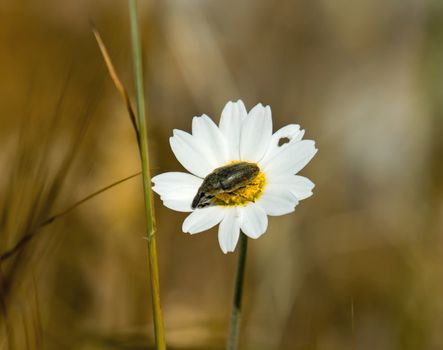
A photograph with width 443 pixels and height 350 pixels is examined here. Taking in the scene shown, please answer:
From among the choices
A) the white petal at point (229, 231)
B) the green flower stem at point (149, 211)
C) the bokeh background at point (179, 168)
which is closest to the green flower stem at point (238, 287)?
the white petal at point (229, 231)

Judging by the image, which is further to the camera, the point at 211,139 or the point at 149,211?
the point at 211,139

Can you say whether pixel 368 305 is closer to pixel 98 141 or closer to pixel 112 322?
pixel 112 322

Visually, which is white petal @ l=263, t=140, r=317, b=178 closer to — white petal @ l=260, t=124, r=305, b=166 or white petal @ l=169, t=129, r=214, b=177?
white petal @ l=260, t=124, r=305, b=166

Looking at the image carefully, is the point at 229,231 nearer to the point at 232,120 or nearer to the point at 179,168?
the point at 232,120

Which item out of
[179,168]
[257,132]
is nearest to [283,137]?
[257,132]

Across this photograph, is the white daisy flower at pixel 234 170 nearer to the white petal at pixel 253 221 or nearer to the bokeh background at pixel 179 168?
the white petal at pixel 253 221

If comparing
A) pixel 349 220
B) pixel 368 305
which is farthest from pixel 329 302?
pixel 349 220

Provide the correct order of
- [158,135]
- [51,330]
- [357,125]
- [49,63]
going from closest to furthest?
[51,330], [158,135], [49,63], [357,125]
